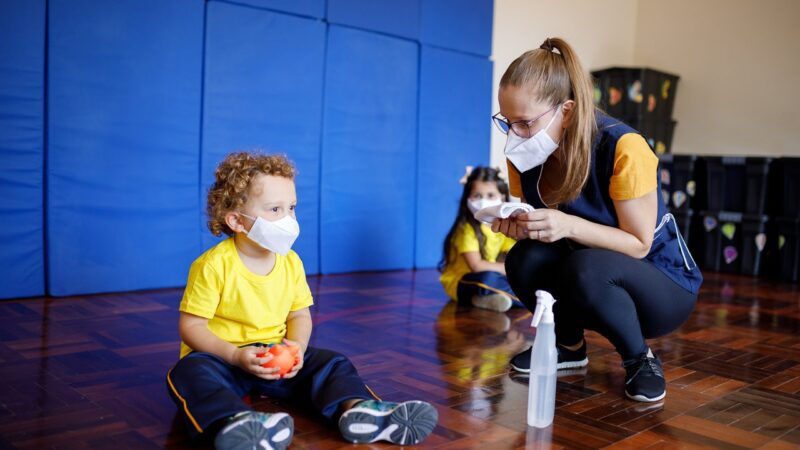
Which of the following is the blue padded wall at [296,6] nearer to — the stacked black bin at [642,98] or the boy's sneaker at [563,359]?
the boy's sneaker at [563,359]

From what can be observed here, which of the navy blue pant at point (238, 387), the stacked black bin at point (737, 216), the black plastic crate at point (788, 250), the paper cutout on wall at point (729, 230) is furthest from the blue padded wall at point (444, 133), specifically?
the navy blue pant at point (238, 387)

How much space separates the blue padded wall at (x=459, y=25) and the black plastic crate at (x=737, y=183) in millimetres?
1915

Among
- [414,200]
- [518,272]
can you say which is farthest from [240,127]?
[518,272]

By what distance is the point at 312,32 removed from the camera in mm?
4012

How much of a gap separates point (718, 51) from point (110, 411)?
19.1 ft

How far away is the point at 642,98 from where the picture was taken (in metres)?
5.83

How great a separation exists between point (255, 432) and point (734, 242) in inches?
186

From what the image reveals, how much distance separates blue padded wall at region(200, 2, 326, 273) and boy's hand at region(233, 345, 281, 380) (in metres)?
2.17

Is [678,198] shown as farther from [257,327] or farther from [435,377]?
[257,327]

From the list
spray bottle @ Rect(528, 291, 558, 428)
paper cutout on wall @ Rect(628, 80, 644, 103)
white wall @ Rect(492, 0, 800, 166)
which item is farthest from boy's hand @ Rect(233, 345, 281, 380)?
paper cutout on wall @ Rect(628, 80, 644, 103)

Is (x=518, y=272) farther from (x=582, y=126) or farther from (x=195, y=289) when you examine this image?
(x=195, y=289)

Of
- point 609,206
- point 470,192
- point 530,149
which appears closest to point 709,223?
point 470,192

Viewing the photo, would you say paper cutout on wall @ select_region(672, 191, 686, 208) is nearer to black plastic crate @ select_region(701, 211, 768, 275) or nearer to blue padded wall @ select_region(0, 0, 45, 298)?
black plastic crate @ select_region(701, 211, 768, 275)

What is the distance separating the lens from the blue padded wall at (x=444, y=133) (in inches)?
186
